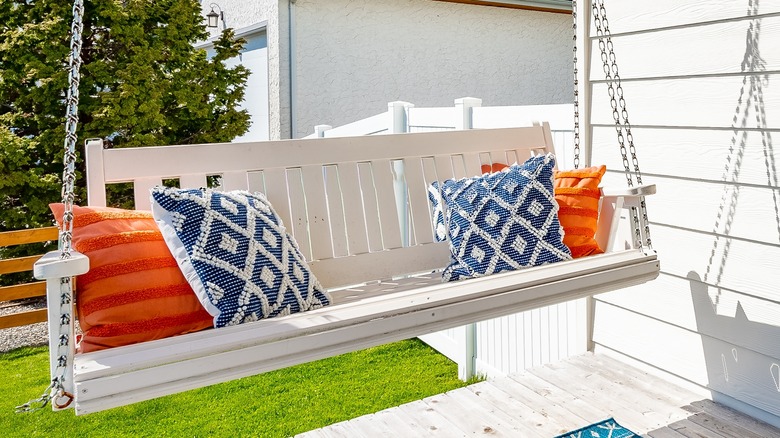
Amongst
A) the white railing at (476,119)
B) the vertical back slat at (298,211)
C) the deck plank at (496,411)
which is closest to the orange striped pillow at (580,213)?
the white railing at (476,119)

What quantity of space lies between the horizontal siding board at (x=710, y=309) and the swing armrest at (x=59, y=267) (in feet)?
6.69

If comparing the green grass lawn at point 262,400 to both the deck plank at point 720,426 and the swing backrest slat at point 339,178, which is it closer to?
the swing backrest slat at point 339,178

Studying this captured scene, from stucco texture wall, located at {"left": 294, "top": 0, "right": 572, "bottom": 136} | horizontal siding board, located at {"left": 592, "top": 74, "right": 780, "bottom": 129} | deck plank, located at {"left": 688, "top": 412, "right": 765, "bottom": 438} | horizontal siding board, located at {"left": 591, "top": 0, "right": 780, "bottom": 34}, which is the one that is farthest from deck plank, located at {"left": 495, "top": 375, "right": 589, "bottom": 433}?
stucco texture wall, located at {"left": 294, "top": 0, "right": 572, "bottom": 136}

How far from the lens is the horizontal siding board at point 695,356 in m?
2.27

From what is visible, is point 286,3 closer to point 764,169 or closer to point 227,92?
point 227,92

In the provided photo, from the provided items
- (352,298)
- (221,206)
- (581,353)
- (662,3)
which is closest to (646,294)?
(581,353)

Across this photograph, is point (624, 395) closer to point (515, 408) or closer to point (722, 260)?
point (515, 408)

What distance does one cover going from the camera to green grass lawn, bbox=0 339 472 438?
311 cm

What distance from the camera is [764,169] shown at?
2184mm

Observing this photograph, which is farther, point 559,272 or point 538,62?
point 538,62

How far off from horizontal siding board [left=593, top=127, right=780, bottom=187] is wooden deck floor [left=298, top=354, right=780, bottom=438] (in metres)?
0.81

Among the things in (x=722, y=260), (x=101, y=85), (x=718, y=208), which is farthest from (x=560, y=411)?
(x=101, y=85)

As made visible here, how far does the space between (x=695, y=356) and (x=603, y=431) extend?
1.73 ft

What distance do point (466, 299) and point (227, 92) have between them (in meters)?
4.73
